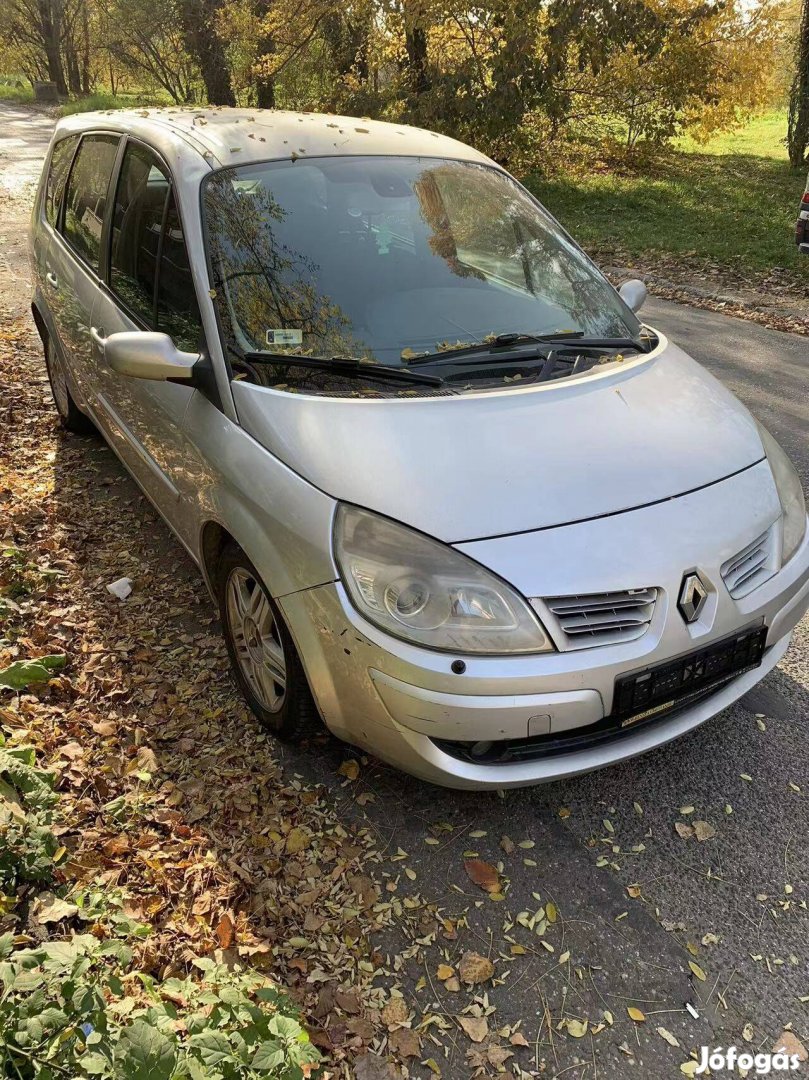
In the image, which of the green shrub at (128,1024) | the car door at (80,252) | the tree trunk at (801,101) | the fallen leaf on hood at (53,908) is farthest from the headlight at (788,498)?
the tree trunk at (801,101)

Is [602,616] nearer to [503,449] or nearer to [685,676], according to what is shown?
[685,676]

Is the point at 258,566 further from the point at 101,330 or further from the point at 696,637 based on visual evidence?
the point at 101,330

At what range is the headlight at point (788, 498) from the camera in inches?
99.6

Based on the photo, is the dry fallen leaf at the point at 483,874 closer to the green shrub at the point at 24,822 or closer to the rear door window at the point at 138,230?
the green shrub at the point at 24,822

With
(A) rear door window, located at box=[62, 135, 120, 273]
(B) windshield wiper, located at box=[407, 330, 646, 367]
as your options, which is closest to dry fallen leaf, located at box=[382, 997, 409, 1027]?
(B) windshield wiper, located at box=[407, 330, 646, 367]

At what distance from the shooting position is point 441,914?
2217mm

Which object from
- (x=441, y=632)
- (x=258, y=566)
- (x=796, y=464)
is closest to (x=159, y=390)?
(x=258, y=566)

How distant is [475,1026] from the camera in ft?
6.43

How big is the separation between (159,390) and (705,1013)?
267cm

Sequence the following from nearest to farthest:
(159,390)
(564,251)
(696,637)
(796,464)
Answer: (696,637) → (159,390) → (564,251) → (796,464)

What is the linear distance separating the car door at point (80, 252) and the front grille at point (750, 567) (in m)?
3.03

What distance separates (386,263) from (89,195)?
1.97 meters

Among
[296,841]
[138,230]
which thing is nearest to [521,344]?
[138,230]

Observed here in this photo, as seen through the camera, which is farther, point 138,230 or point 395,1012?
point 138,230
